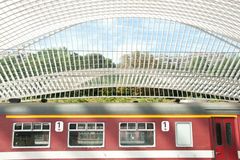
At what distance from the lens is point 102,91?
5700 cm

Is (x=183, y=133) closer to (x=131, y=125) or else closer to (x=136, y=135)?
(x=136, y=135)

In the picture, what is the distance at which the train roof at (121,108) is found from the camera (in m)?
13.3

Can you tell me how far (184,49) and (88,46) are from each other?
1415cm

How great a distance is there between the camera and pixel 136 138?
13.1m

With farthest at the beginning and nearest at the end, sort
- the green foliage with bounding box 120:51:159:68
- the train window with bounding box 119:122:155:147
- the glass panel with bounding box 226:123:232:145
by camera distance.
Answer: the green foliage with bounding box 120:51:159:68 → the glass panel with bounding box 226:123:232:145 → the train window with bounding box 119:122:155:147

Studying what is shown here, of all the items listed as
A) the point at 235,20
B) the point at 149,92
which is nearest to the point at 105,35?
the point at 149,92

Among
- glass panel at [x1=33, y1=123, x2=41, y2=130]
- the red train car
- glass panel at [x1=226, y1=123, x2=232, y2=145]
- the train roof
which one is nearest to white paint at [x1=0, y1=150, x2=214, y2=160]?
the red train car

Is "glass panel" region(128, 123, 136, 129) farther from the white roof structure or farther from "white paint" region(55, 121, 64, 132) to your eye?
the white roof structure

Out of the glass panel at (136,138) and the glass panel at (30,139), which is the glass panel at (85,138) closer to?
the glass panel at (136,138)

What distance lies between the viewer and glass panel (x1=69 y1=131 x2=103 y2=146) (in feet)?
42.5

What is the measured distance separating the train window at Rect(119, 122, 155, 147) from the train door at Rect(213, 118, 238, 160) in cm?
244

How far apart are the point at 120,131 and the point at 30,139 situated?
334 centimetres

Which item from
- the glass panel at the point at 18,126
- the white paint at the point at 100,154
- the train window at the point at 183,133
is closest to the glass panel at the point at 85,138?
the white paint at the point at 100,154

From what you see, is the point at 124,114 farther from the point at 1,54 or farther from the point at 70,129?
the point at 1,54
